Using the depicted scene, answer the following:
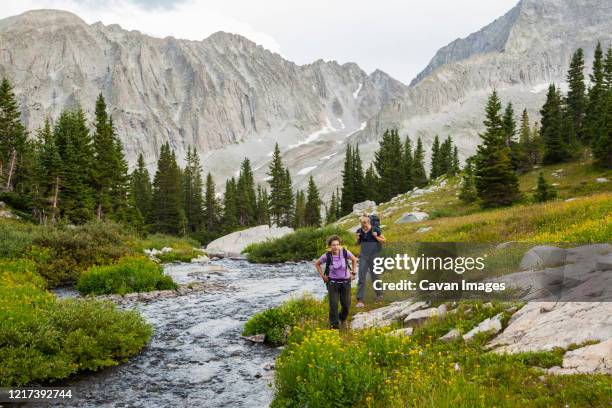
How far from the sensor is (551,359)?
7645mm

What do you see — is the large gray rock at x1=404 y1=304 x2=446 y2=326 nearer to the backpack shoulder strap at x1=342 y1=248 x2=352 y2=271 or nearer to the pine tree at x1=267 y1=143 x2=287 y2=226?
the backpack shoulder strap at x1=342 y1=248 x2=352 y2=271

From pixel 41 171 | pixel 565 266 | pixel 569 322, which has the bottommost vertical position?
pixel 569 322

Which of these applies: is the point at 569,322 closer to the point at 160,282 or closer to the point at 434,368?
the point at 434,368

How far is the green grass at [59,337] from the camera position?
10.7 m

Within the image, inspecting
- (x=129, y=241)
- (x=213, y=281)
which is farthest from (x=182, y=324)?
(x=129, y=241)

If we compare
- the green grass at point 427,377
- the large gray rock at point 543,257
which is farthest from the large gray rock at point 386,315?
the large gray rock at point 543,257

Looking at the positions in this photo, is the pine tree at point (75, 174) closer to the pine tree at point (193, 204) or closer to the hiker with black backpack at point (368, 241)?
the hiker with black backpack at point (368, 241)

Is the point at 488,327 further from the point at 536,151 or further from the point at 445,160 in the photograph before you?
the point at 445,160

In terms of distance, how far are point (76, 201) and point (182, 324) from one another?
41.7m

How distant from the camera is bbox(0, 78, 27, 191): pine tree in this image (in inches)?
2640

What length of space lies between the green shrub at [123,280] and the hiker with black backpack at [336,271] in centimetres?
1409

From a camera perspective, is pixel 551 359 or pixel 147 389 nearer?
pixel 551 359

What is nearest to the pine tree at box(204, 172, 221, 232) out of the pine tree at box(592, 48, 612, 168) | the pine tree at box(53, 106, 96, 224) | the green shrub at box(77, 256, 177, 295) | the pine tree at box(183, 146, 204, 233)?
the pine tree at box(183, 146, 204, 233)

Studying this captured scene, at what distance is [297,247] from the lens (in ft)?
136
